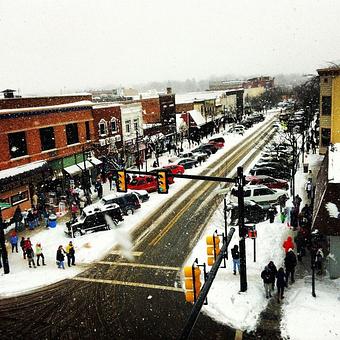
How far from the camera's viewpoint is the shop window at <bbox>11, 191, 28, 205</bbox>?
3014 cm

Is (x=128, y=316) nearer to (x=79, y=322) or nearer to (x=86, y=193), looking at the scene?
(x=79, y=322)

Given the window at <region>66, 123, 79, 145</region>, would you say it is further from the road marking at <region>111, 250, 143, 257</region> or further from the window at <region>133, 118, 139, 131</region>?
the road marking at <region>111, 250, 143, 257</region>

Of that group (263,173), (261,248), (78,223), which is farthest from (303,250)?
(263,173)

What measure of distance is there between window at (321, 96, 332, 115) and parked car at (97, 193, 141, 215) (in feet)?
69.3

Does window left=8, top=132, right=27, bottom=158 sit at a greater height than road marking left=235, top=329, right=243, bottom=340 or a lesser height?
greater

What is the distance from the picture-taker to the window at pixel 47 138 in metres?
34.0

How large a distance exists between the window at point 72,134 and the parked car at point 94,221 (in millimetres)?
13284

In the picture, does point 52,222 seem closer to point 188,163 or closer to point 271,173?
point 271,173

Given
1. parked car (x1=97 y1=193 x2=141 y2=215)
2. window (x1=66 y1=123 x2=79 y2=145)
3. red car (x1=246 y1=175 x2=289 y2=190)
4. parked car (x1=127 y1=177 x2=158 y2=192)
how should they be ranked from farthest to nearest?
1. window (x1=66 y1=123 x2=79 y2=145)
2. parked car (x1=127 y1=177 x2=158 y2=192)
3. red car (x1=246 y1=175 x2=289 y2=190)
4. parked car (x1=97 y1=193 x2=141 y2=215)

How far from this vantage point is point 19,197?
3070 cm

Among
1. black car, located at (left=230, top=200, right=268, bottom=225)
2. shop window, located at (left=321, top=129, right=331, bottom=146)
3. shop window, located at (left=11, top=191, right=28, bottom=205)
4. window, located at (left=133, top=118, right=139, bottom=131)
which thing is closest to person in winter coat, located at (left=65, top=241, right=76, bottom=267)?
black car, located at (left=230, top=200, right=268, bottom=225)

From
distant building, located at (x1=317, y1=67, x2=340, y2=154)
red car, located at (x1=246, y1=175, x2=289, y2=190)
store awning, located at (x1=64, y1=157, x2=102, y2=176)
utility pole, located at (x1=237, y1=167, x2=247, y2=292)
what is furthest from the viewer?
distant building, located at (x1=317, y1=67, x2=340, y2=154)

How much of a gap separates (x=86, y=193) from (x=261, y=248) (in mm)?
15643

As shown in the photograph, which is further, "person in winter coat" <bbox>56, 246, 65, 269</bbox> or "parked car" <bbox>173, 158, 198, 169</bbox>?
"parked car" <bbox>173, 158, 198, 169</bbox>
